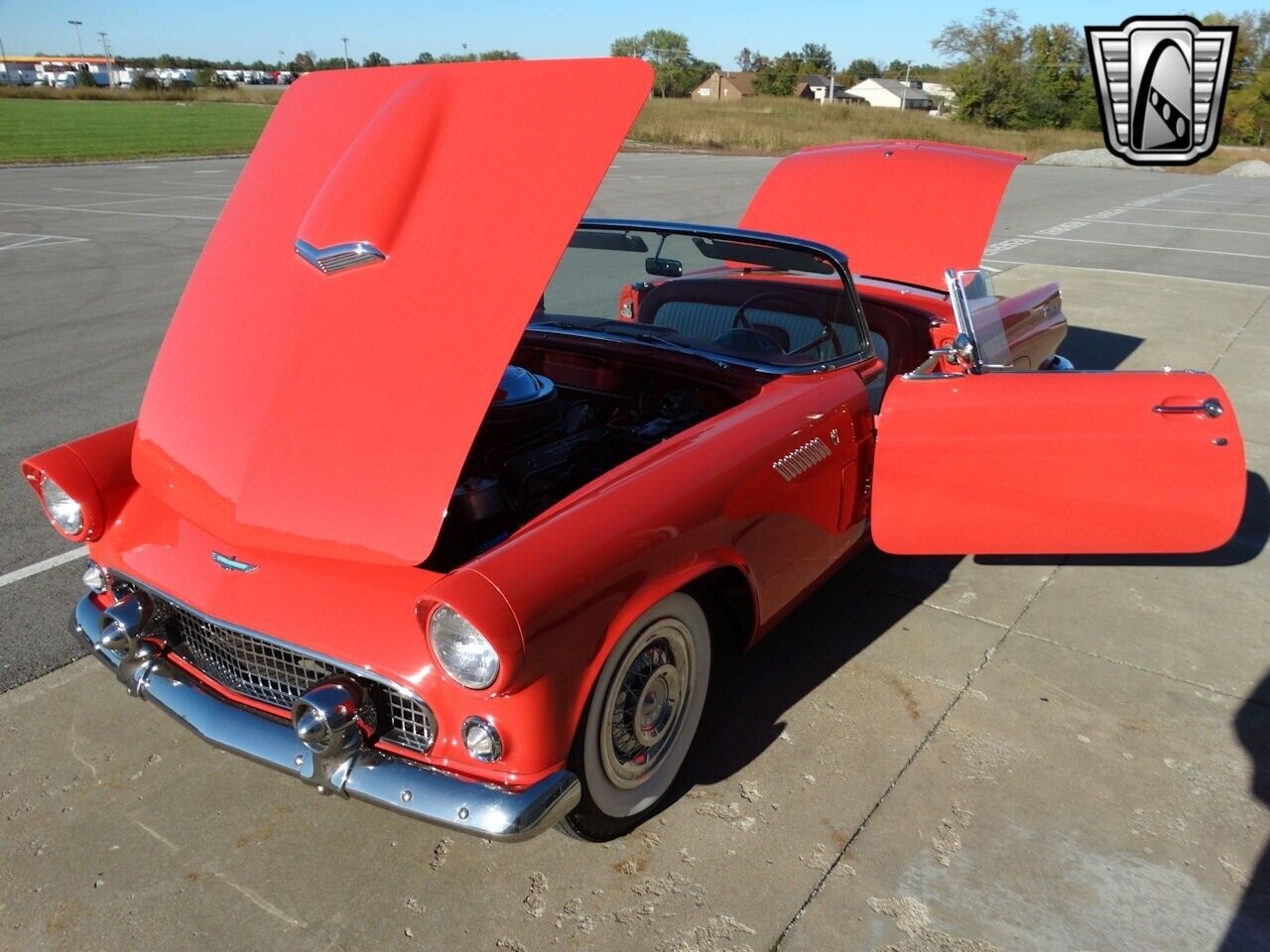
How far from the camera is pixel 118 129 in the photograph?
111 ft

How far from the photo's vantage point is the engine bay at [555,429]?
265cm

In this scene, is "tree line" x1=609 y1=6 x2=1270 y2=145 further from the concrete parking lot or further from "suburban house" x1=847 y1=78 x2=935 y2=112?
the concrete parking lot

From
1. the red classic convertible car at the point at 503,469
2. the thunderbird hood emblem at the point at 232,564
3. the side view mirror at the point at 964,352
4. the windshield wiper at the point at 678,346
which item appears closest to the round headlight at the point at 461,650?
the red classic convertible car at the point at 503,469

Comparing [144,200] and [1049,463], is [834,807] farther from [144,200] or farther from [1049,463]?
[144,200]

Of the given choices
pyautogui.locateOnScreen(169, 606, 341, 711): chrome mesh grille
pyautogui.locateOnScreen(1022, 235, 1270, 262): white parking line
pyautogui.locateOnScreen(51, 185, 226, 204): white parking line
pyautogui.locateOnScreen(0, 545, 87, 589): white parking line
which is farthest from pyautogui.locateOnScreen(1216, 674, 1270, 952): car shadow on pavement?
pyautogui.locateOnScreen(51, 185, 226, 204): white parking line

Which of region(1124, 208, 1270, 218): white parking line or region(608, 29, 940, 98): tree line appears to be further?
region(608, 29, 940, 98): tree line

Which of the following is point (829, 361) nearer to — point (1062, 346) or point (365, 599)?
point (365, 599)

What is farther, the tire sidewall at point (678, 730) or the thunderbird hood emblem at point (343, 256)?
the thunderbird hood emblem at point (343, 256)

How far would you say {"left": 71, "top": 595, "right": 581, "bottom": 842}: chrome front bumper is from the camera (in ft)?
6.91

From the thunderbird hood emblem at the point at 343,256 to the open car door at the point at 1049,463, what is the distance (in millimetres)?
1645

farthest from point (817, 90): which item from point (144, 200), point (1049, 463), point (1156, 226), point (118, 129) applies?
point (1049, 463)

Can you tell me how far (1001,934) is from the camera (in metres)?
2.29

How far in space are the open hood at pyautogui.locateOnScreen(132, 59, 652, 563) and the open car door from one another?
135 cm
